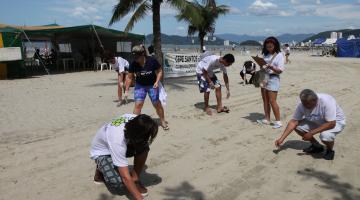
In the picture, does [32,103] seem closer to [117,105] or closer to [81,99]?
[81,99]

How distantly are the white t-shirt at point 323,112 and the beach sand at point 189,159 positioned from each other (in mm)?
551

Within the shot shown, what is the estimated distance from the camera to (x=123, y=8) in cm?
1345

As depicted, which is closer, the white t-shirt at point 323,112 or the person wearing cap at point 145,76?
the white t-shirt at point 323,112

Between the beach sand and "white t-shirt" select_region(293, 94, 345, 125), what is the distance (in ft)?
1.81

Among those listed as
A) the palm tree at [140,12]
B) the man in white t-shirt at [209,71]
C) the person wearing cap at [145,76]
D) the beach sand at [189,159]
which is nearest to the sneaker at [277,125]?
the beach sand at [189,159]

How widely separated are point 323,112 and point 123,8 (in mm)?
9856

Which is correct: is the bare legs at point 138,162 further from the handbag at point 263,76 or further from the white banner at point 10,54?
the white banner at point 10,54

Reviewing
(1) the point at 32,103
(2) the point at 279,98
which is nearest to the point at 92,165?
(1) the point at 32,103

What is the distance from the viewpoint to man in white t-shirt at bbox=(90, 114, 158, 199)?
3.44 m

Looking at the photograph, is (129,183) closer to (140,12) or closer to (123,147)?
(123,147)

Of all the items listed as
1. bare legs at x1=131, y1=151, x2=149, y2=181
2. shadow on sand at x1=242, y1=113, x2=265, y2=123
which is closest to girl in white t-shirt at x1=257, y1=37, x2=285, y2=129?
shadow on sand at x1=242, y1=113, x2=265, y2=123

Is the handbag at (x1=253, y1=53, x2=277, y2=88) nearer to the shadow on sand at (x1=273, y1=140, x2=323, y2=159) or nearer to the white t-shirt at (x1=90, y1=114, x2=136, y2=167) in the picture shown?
the shadow on sand at (x1=273, y1=140, x2=323, y2=159)

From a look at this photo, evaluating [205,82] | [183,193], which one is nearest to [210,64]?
[205,82]

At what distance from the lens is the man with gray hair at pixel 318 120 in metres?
4.86
